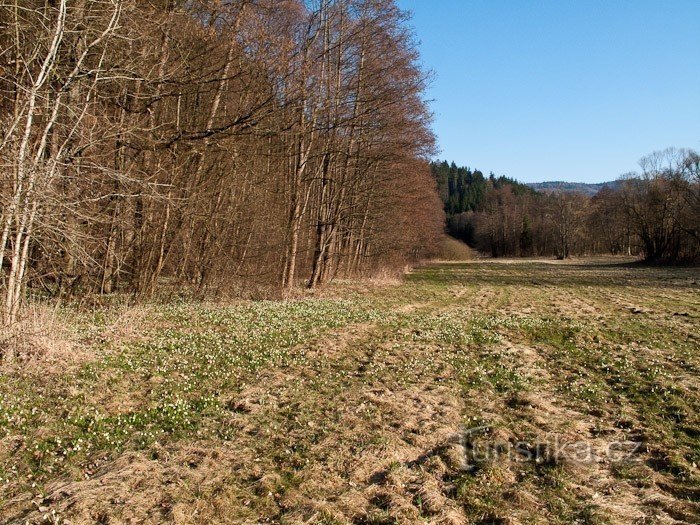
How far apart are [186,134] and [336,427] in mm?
10376

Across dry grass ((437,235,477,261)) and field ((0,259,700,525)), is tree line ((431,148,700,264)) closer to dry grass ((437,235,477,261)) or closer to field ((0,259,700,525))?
dry grass ((437,235,477,261))

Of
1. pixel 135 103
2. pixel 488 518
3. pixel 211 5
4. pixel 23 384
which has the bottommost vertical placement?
pixel 488 518

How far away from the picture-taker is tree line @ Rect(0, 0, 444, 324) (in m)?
9.02

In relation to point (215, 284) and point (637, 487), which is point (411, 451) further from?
point (215, 284)

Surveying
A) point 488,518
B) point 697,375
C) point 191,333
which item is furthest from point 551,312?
point 488,518

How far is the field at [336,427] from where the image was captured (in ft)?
16.1

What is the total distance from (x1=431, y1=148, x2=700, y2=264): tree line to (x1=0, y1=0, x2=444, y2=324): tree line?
48.2 metres

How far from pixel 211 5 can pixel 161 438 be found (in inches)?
526

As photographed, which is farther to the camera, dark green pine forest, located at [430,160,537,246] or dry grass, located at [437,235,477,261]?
dark green pine forest, located at [430,160,537,246]

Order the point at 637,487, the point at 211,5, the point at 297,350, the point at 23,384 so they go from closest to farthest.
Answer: the point at 637,487
the point at 23,384
the point at 297,350
the point at 211,5

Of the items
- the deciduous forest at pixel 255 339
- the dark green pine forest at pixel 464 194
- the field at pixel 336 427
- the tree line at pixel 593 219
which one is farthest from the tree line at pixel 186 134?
the dark green pine forest at pixel 464 194

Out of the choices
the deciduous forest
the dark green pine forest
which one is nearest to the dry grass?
the dark green pine forest

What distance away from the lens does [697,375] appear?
10.1 m

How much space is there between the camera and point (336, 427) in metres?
6.86
